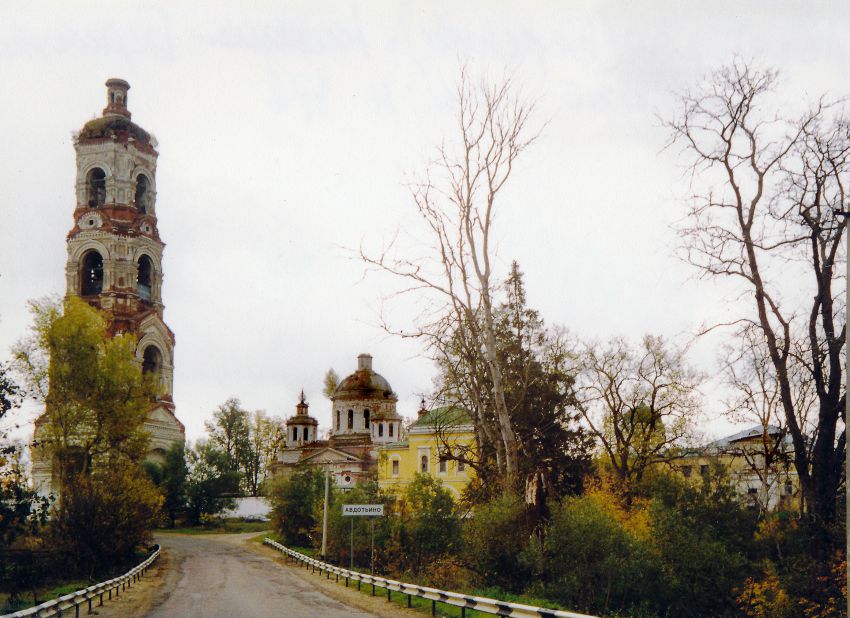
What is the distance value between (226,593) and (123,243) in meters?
54.4

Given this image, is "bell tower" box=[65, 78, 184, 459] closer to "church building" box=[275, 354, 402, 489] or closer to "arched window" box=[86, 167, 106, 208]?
"arched window" box=[86, 167, 106, 208]

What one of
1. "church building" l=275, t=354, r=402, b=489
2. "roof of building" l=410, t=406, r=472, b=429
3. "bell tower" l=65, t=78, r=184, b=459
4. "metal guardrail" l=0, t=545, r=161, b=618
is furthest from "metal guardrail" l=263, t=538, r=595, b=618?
"church building" l=275, t=354, r=402, b=489

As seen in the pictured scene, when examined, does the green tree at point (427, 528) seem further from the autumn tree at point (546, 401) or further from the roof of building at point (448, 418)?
the autumn tree at point (546, 401)

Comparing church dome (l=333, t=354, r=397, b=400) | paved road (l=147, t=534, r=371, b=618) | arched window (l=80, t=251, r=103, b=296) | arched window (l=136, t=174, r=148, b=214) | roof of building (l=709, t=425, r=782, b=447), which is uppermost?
arched window (l=136, t=174, r=148, b=214)

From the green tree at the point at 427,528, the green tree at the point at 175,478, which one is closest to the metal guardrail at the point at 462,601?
the green tree at the point at 427,528

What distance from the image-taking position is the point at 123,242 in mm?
71500

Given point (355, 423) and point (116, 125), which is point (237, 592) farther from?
point (355, 423)

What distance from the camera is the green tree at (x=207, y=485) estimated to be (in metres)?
71.9

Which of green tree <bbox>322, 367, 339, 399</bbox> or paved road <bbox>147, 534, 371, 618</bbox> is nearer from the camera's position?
paved road <bbox>147, 534, 371, 618</bbox>

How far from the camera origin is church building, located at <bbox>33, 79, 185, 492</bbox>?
7075 cm

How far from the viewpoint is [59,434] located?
34531 mm

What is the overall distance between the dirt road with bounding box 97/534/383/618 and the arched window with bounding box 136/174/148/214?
137 feet

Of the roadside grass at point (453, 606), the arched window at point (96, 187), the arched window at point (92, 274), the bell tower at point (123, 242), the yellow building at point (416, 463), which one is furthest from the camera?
the arched window at point (96, 187)

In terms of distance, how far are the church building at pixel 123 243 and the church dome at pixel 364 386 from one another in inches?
864
